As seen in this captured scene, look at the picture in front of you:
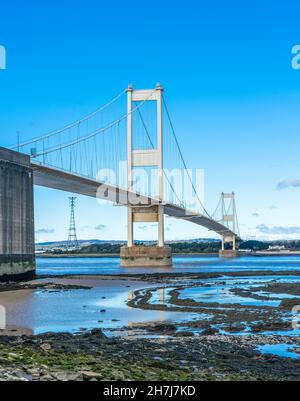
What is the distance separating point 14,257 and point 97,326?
21.4 metres

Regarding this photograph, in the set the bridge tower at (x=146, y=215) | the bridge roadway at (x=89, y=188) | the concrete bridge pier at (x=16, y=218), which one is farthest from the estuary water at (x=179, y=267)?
the concrete bridge pier at (x=16, y=218)

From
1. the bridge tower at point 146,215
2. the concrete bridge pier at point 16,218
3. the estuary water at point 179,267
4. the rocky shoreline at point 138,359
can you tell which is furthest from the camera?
the bridge tower at point 146,215

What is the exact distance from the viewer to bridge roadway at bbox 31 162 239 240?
46778 mm

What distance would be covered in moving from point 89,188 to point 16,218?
18394 mm

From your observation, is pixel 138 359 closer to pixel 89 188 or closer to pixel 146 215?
pixel 89 188


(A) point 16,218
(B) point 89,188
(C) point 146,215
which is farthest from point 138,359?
Answer: (C) point 146,215

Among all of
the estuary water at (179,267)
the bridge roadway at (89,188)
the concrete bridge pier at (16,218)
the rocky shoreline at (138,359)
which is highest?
the bridge roadway at (89,188)

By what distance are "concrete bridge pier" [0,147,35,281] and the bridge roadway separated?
11.5 ft

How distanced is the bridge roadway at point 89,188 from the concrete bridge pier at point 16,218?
3.52 m

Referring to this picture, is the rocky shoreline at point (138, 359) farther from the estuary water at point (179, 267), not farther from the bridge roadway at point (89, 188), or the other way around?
the estuary water at point (179, 267)

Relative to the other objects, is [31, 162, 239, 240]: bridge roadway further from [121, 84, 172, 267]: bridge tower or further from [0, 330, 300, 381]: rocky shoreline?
Result: [0, 330, 300, 381]: rocky shoreline

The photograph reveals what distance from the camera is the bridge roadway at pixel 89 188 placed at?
46778mm

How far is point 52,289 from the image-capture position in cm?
3222
